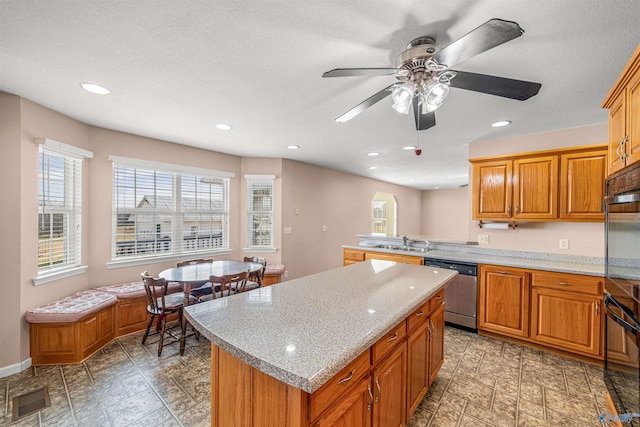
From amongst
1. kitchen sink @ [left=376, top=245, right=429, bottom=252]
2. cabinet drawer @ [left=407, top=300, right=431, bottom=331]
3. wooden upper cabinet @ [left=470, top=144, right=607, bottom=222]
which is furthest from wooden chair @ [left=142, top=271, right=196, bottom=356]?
wooden upper cabinet @ [left=470, top=144, right=607, bottom=222]

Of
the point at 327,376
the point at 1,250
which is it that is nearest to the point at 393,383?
the point at 327,376

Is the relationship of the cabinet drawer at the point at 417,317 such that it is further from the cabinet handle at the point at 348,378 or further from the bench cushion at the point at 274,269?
the bench cushion at the point at 274,269

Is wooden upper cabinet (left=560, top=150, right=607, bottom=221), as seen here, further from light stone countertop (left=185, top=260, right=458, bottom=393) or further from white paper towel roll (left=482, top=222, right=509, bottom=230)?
light stone countertop (left=185, top=260, right=458, bottom=393)

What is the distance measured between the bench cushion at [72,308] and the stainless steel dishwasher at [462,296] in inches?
153

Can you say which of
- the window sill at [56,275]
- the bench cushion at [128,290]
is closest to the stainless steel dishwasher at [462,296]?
the bench cushion at [128,290]

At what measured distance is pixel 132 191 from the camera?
3543 mm

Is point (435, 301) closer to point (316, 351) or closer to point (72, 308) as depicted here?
point (316, 351)

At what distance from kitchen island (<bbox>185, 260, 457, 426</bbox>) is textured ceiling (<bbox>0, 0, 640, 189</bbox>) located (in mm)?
1543

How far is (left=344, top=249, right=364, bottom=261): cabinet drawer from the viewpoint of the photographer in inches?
172

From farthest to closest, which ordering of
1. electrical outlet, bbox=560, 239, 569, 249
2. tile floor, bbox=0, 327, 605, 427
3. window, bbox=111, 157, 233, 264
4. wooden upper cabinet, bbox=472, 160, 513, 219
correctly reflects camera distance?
window, bbox=111, 157, 233, 264 < wooden upper cabinet, bbox=472, 160, 513, 219 < electrical outlet, bbox=560, 239, 569, 249 < tile floor, bbox=0, 327, 605, 427

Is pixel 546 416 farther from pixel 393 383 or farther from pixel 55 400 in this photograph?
pixel 55 400

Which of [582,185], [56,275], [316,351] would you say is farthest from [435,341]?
[56,275]

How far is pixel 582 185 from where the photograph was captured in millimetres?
2771

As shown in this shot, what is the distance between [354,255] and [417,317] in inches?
109
